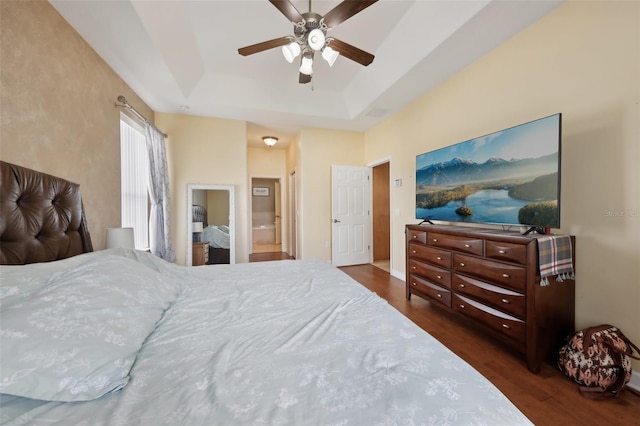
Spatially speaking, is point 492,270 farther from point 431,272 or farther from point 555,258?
point 431,272

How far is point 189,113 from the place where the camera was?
153 inches

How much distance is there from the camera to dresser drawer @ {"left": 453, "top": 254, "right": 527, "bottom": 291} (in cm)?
173

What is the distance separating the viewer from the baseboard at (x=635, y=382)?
151 centimetres

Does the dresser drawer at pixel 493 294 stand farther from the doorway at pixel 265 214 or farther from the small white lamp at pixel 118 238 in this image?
the doorway at pixel 265 214

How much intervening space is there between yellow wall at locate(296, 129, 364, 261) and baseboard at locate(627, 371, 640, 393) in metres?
3.61

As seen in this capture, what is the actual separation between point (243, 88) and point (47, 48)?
7.16 ft

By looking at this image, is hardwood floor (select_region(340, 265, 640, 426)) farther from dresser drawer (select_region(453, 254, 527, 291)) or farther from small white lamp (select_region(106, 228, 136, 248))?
small white lamp (select_region(106, 228, 136, 248))

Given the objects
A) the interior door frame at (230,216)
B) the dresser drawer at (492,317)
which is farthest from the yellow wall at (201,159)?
the dresser drawer at (492,317)

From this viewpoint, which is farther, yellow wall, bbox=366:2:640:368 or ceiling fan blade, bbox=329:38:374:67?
ceiling fan blade, bbox=329:38:374:67

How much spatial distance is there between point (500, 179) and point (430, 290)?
126 cm

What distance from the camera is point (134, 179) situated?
315cm

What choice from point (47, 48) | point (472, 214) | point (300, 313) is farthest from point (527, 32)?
point (47, 48)

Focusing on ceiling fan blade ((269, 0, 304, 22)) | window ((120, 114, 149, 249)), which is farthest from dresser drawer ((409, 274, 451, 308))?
window ((120, 114, 149, 249))

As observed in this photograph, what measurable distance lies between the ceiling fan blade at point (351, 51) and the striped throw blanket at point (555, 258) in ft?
6.48
